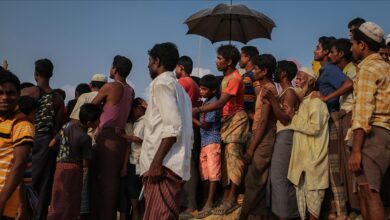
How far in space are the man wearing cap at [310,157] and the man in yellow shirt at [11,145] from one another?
329 centimetres

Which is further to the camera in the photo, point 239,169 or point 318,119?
point 239,169

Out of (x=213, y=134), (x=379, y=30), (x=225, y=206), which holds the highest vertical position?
(x=379, y=30)

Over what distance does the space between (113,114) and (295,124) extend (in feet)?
7.89

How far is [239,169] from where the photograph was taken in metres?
6.66

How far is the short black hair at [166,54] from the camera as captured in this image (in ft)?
15.0

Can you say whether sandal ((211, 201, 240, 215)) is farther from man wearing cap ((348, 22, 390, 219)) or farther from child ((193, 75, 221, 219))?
man wearing cap ((348, 22, 390, 219))

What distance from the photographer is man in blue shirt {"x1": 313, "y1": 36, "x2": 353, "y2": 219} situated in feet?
19.1

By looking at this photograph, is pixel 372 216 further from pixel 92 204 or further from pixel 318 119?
pixel 92 204

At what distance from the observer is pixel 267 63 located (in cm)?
650

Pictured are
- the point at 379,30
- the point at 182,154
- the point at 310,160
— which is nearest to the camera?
the point at 182,154

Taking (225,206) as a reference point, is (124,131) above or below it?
above

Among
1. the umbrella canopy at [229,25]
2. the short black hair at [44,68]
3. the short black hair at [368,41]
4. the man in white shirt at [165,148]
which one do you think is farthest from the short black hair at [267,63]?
the short black hair at [44,68]

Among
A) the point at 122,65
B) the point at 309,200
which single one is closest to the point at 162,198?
the point at 309,200

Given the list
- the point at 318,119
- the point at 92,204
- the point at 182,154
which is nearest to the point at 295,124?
the point at 318,119
